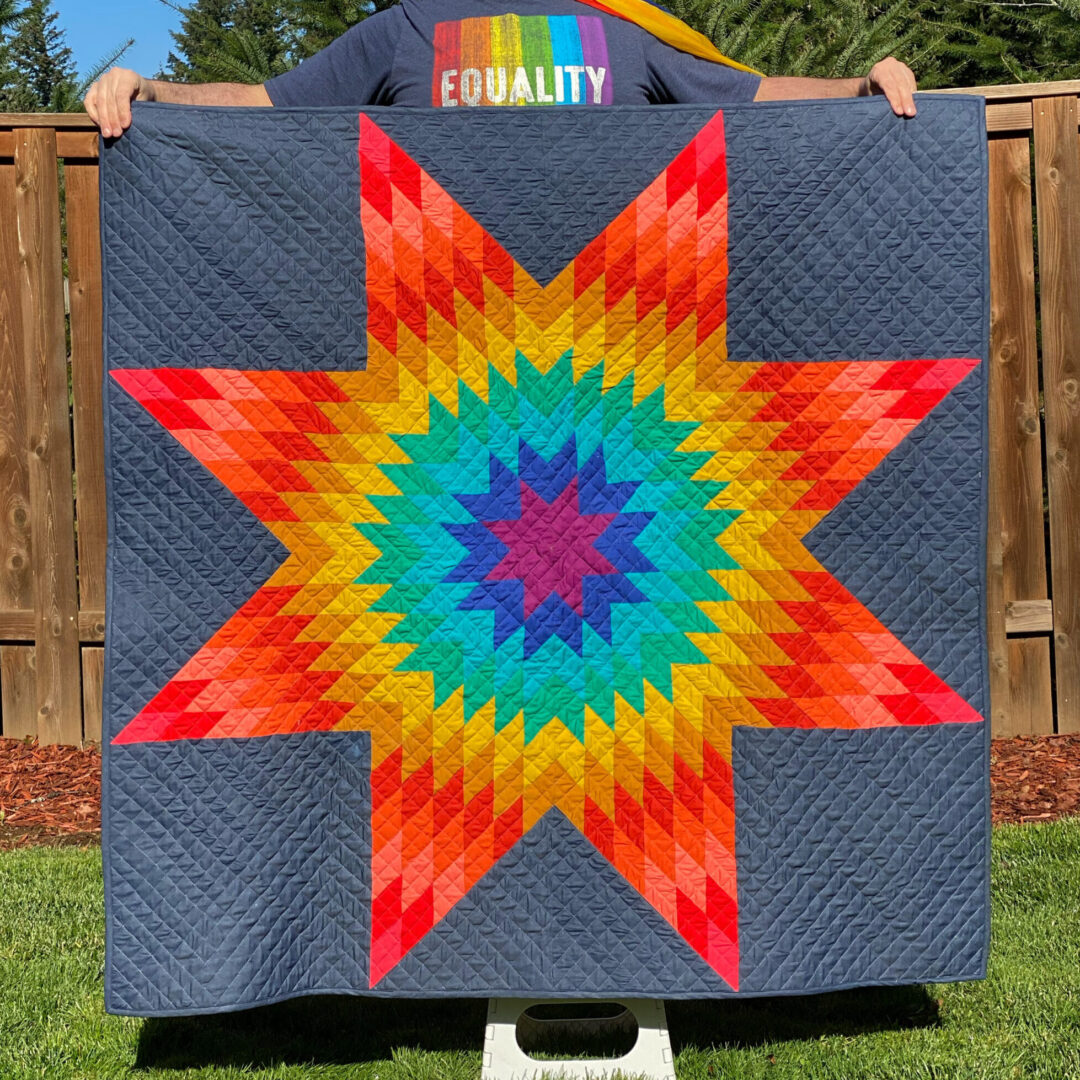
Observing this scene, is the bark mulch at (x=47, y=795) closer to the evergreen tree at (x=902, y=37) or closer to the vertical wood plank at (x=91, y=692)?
the vertical wood plank at (x=91, y=692)

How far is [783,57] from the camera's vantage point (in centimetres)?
369

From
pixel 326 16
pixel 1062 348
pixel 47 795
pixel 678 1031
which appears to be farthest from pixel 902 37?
pixel 47 795

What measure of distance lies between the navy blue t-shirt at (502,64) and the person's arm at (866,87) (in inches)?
1.5

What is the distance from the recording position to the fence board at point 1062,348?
121 inches

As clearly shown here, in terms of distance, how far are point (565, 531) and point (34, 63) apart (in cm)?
500

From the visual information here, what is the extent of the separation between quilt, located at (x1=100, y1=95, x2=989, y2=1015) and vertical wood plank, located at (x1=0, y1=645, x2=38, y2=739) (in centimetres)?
179

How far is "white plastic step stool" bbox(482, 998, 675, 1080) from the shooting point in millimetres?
1707

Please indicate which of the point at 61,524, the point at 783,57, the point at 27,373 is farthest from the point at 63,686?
the point at 783,57

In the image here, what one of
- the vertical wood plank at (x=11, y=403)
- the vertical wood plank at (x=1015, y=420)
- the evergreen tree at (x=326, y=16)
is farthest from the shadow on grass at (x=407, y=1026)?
the evergreen tree at (x=326, y=16)

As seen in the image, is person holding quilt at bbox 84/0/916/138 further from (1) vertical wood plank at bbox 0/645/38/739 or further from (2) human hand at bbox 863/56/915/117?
(1) vertical wood plank at bbox 0/645/38/739

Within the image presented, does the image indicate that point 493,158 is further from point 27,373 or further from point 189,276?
point 27,373

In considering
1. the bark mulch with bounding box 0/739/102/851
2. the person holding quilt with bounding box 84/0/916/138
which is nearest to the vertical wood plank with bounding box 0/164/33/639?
the bark mulch with bounding box 0/739/102/851

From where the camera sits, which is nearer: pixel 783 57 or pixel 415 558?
pixel 415 558

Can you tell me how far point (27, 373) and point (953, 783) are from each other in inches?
106
